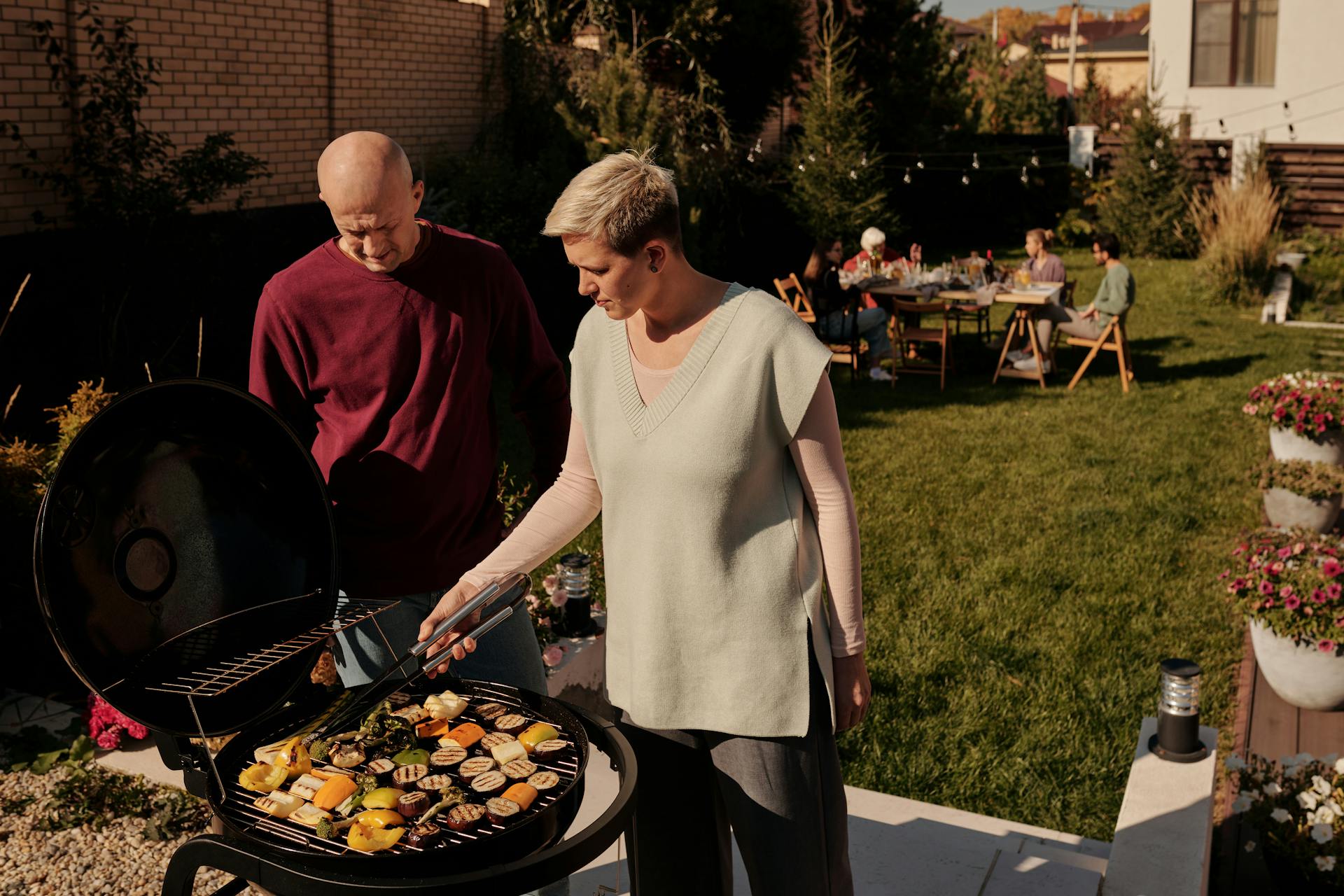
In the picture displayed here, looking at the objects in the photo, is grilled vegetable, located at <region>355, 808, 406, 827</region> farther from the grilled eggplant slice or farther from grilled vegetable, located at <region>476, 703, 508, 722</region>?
grilled vegetable, located at <region>476, 703, 508, 722</region>

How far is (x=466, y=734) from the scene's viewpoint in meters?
2.42

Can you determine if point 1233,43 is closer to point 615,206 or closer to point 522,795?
point 615,206

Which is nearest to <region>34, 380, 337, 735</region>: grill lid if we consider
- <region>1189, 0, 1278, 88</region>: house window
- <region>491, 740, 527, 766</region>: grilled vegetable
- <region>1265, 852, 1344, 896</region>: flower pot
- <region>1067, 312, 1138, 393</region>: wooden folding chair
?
<region>491, 740, 527, 766</region>: grilled vegetable

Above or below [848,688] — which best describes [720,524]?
above

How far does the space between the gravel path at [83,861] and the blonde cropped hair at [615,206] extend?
7.89ft

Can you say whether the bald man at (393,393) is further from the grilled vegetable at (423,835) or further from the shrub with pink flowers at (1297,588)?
the shrub with pink flowers at (1297,588)

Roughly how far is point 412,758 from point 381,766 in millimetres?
58

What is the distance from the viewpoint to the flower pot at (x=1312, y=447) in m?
7.75

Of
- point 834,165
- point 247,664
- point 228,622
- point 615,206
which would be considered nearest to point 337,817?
point 247,664

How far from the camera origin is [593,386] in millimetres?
2486

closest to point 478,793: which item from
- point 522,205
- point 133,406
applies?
point 133,406

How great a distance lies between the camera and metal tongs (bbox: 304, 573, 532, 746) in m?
2.24

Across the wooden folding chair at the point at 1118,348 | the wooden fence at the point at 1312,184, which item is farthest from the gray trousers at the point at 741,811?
the wooden fence at the point at 1312,184

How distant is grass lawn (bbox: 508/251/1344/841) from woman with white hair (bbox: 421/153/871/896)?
2.21 metres
